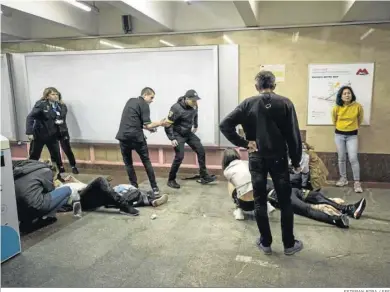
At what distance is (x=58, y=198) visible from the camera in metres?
3.25

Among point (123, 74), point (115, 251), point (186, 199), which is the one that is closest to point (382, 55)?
point (186, 199)

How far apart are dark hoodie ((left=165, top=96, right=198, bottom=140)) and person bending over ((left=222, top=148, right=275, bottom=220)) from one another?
1349 mm

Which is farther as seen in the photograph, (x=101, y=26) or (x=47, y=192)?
(x=101, y=26)

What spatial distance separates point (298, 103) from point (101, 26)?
322 cm

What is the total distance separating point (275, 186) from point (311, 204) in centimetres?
99

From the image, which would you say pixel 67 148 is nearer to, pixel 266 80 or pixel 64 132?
pixel 64 132

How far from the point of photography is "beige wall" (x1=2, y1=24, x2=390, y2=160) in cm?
432

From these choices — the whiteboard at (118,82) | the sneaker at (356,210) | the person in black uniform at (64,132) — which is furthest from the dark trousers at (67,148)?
the sneaker at (356,210)

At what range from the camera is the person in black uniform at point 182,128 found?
4.48m

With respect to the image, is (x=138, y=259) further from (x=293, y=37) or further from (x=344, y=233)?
(x=293, y=37)

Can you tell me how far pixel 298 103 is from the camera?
466 centimetres

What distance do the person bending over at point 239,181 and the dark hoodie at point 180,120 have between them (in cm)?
135

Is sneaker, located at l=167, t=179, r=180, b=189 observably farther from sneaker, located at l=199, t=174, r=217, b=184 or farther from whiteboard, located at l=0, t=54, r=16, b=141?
whiteboard, located at l=0, t=54, r=16, b=141

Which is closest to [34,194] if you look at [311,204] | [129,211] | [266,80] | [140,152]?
[129,211]
